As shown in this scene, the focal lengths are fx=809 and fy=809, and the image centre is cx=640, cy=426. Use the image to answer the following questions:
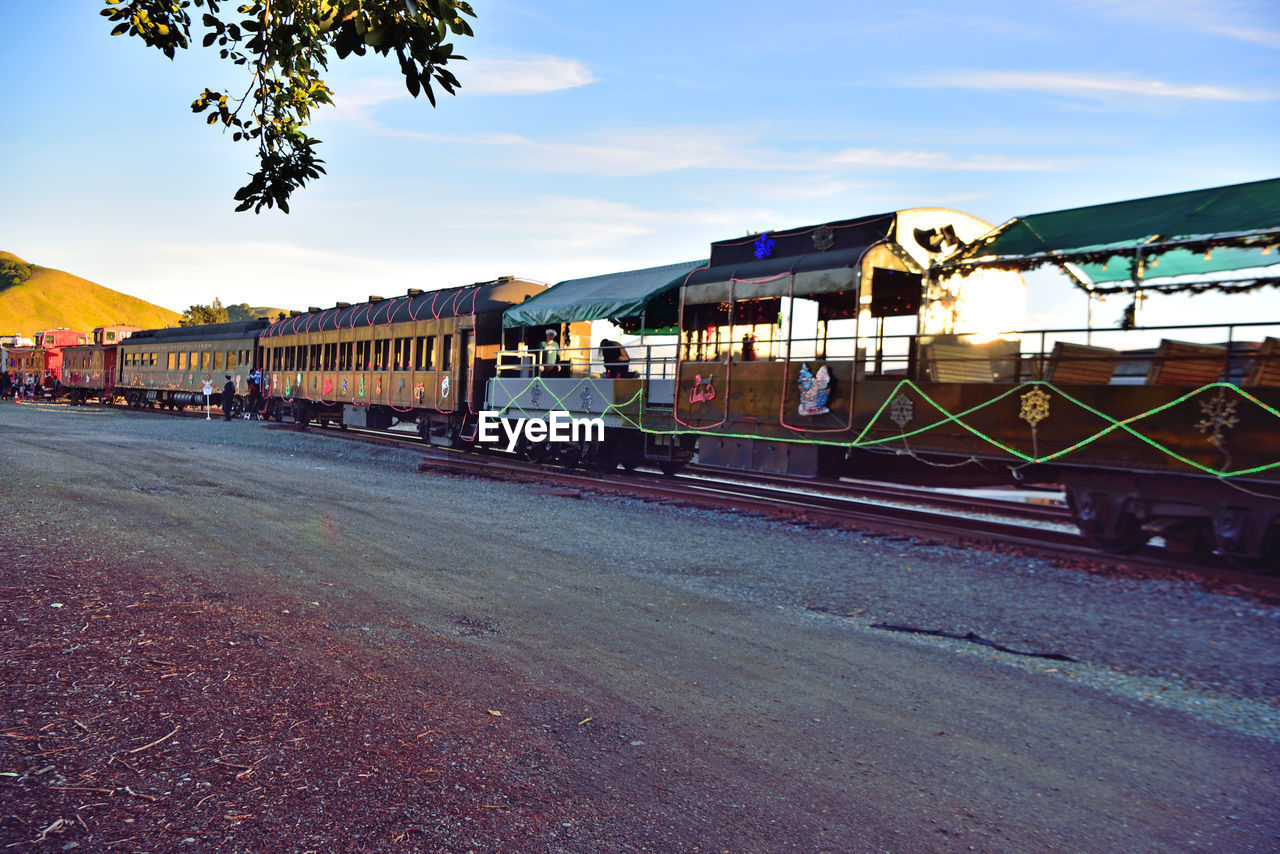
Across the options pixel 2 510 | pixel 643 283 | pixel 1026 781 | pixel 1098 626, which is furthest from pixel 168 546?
pixel 643 283

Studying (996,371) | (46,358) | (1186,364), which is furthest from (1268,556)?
(46,358)

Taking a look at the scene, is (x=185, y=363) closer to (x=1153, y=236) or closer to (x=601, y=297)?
(x=601, y=297)

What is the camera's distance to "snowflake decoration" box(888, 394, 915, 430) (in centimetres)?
983

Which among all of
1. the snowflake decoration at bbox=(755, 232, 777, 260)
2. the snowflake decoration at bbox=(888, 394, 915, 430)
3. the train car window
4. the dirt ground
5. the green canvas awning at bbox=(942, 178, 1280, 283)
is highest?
the snowflake decoration at bbox=(755, 232, 777, 260)

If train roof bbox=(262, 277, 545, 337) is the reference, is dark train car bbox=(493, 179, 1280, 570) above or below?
below

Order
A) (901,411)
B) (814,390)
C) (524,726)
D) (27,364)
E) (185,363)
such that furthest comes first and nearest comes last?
(27,364) < (185,363) < (814,390) < (901,411) < (524,726)

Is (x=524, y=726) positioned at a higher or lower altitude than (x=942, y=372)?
lower

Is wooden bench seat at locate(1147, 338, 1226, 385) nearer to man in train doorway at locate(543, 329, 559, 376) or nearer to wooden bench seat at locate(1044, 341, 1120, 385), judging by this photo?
wooden bench seat at locate(1044, 341, 1120, 385)

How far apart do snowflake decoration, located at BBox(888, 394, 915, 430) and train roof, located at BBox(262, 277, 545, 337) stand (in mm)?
11123

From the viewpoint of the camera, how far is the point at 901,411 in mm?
Result: 9922

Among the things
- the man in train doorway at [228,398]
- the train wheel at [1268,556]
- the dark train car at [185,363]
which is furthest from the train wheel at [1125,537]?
the dark train car at [185,363]

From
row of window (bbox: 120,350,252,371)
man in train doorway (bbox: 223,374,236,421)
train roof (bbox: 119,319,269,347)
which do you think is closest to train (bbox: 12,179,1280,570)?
man in train doorway (bbox: 223,374,236,421)

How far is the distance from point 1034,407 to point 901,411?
5.38 ft

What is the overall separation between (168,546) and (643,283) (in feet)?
30.6
